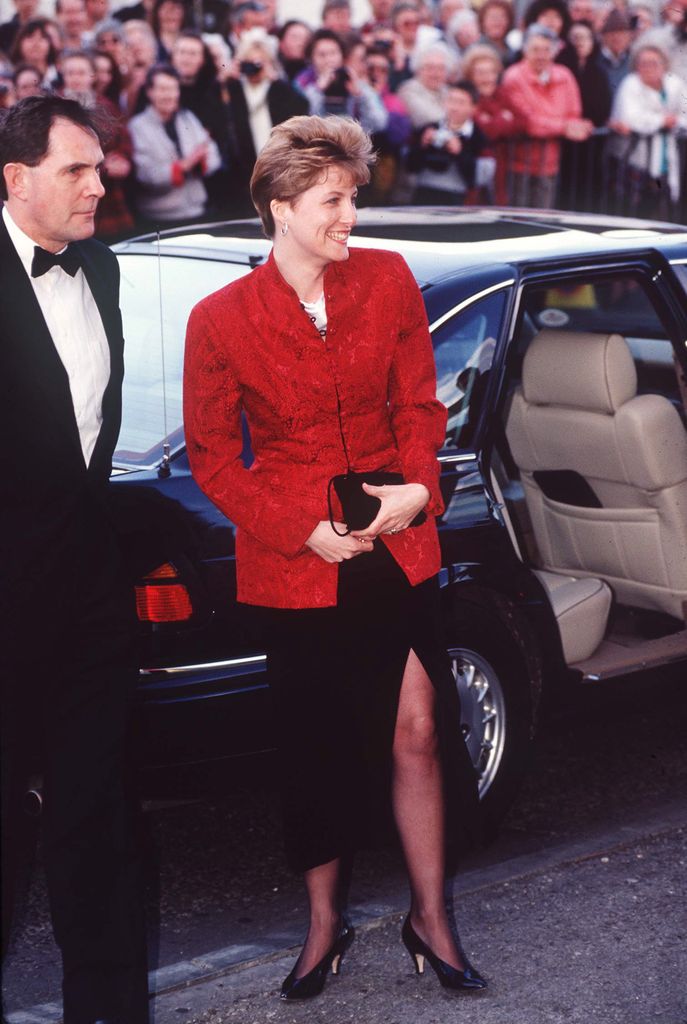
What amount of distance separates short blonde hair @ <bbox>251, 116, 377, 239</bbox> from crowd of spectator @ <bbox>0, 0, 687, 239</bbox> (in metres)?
5.67

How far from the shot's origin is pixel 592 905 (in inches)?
174

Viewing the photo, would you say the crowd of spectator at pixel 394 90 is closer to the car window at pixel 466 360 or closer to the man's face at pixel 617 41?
the man's face at pixel 617 41

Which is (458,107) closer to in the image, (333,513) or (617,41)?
(617,41)

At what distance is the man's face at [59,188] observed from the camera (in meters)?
3.32

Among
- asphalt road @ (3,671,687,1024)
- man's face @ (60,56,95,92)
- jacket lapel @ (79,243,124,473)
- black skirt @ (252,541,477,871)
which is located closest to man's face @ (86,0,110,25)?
man's face @ (60,56,95,92)

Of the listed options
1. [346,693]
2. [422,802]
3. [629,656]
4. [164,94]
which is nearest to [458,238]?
[629,656]

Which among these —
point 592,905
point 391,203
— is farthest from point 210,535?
point 391,203

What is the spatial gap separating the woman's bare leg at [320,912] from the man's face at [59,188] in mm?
1585

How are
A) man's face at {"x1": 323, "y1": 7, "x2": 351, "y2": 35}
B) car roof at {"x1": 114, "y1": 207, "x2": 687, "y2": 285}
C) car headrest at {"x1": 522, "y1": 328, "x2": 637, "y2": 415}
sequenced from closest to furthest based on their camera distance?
car roof at {"x1": 114, "y1": 207, "x2": 687, "y2": 285}, car headrest at {"x1": 522, "y1": 328, "x2": 637, "y2": 415}, man's face at {"x1": 323, "y1": 7, "x2": 351, "y2": 35}

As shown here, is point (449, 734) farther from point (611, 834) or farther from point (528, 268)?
point (528, 268)

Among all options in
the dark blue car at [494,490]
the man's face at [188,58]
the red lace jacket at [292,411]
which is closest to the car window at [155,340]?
the dark blue car at [494,490]

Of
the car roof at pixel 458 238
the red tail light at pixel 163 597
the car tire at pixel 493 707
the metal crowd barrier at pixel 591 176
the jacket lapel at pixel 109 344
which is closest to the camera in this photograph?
the jacket lapel at pixel 109 344

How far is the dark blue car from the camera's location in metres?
4.16

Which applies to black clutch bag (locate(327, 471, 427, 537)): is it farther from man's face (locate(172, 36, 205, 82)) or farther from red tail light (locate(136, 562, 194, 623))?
man's face (locate(172, 36, 205, 82))
